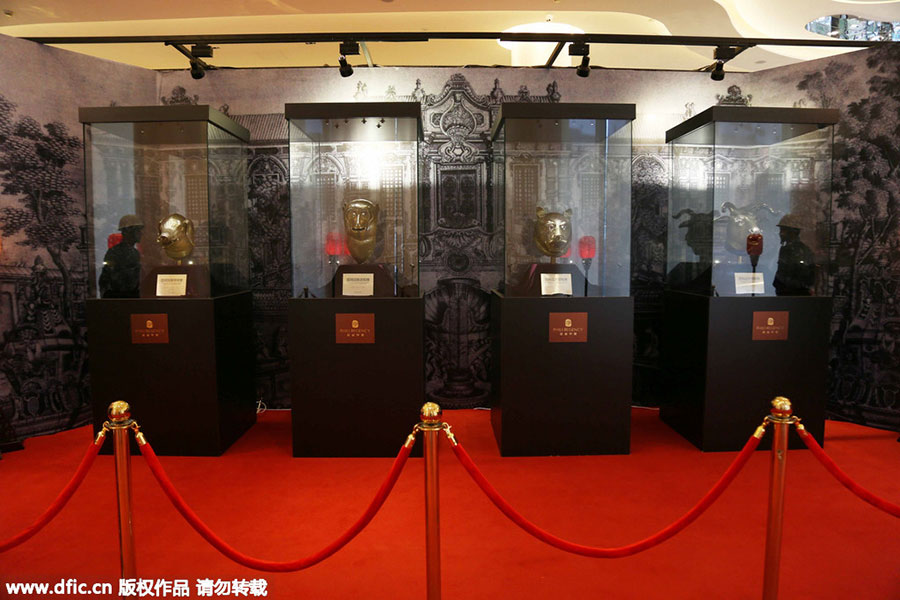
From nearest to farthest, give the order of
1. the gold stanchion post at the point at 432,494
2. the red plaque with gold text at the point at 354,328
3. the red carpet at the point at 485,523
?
the gold stanchion post at the point at 432,494 → the red carpet at the point at 485,523 → the red plaque with gold text at the point at 354,328

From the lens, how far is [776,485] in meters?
2.01

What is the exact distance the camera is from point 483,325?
512 cm

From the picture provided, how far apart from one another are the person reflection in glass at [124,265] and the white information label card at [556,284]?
2970mm

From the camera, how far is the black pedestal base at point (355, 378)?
12.6 feet

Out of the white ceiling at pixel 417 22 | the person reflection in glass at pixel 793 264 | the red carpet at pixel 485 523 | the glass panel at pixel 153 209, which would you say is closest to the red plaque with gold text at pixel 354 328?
the red carpet at pixel 485 523

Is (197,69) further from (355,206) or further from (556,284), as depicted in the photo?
(556,284)

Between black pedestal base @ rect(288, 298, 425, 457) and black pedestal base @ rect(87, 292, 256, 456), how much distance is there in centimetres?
58

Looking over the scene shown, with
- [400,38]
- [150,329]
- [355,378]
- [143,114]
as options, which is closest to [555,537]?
[355,378]

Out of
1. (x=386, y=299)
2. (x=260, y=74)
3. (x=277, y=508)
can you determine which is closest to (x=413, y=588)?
(x=277, y=508)

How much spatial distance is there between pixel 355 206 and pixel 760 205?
3.09 meters

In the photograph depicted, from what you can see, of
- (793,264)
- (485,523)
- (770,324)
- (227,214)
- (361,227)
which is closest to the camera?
(485,523)

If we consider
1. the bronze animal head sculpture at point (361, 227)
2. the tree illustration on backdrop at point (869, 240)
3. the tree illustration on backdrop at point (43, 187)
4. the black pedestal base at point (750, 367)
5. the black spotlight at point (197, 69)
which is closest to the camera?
the black pedestal base at point (750, 367)

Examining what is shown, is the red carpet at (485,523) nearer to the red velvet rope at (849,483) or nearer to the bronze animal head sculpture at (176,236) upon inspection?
the red velvet rope at (849,483)

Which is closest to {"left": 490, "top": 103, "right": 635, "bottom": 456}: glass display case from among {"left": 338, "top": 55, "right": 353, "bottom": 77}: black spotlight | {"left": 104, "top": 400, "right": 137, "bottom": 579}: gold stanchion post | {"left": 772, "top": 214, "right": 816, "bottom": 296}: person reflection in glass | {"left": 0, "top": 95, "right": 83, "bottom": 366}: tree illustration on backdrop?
{"left": 772, "top": 214, "right": 816, "bottom": 296}: person reflection in glass
